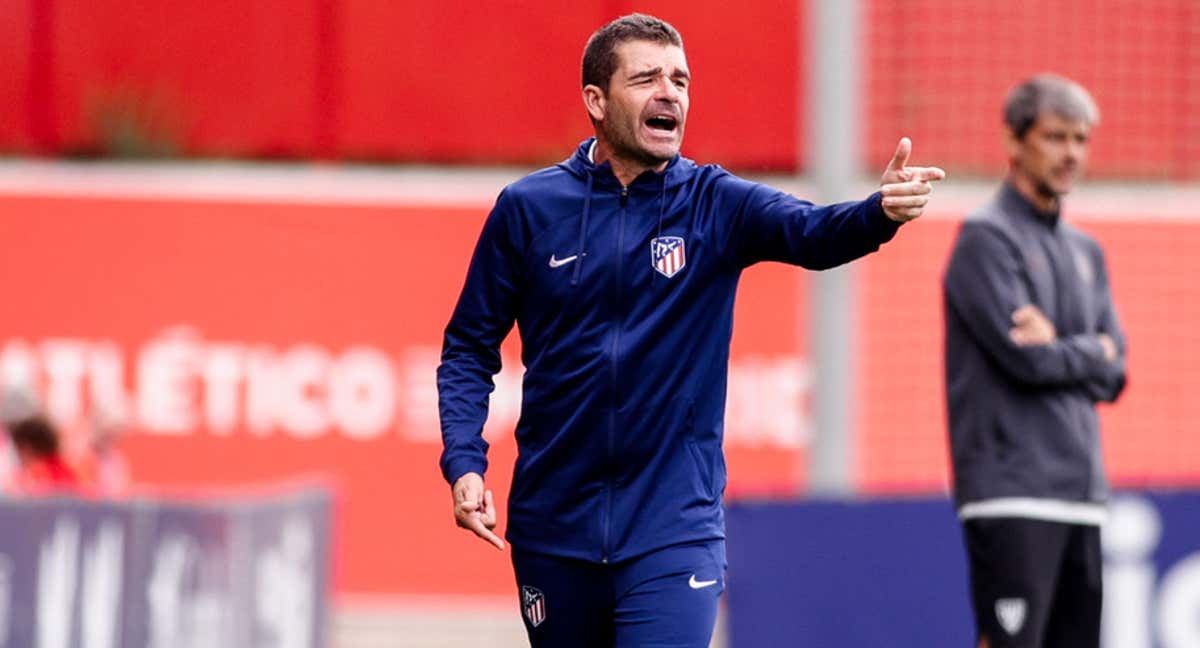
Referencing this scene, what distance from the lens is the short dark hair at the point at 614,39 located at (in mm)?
5293

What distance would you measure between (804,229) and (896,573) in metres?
4.50

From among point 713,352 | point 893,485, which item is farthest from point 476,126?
point 713,352

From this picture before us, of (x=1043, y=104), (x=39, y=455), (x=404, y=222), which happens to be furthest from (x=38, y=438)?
(x=1043, y=104)

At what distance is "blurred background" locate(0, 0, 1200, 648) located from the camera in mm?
13422

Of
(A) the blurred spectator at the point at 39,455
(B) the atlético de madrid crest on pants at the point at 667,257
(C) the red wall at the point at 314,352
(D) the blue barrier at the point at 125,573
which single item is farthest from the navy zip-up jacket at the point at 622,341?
(C) the red wall at the point at 314,352

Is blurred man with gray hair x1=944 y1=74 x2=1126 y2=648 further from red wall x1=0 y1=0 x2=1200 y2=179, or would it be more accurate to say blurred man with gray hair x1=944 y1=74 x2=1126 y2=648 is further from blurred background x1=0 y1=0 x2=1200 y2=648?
red wall x1=0 y1=0 x2=1200 y2=179

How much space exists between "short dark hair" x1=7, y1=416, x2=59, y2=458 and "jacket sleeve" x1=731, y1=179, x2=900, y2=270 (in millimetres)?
5440

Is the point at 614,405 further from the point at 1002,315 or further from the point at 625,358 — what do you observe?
the point at 1002,315

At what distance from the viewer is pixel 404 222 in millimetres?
13867

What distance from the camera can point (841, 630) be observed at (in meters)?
9.30

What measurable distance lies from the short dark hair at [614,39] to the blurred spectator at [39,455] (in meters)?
5.27

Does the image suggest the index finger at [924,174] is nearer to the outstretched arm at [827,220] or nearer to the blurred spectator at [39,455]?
the outstretched arm at [827,220]

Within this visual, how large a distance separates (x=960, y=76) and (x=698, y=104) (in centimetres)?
156

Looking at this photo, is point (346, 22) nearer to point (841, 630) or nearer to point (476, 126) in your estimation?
Result: point (476, 126)
